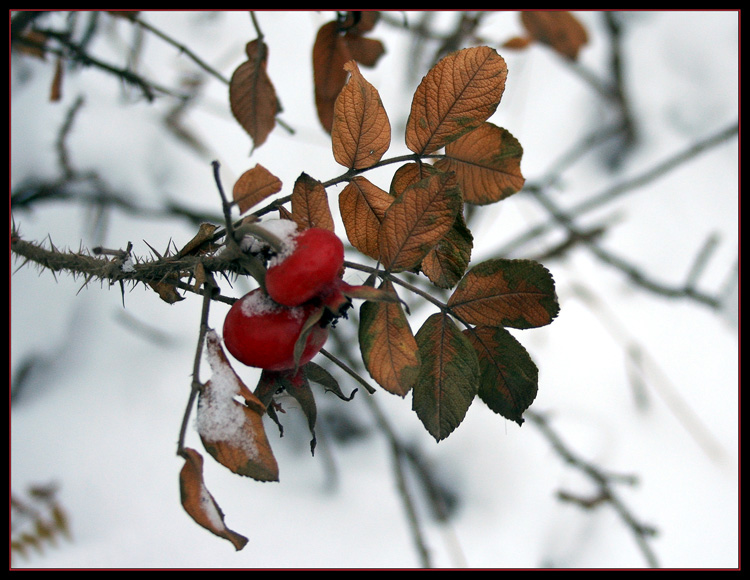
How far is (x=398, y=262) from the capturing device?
17.9 inches

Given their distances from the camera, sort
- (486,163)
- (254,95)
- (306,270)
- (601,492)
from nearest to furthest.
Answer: (306,270) → (486,163) → (254,95) → (601,492)

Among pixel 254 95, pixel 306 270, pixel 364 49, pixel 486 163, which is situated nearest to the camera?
pixel 306 270

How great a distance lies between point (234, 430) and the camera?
44 centimetres

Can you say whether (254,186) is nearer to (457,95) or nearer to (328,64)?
(457,95)

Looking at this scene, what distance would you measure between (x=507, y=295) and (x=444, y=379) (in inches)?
3.5

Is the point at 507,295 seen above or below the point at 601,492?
above

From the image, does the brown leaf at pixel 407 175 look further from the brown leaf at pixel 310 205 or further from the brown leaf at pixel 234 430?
the brown leaf at pixel 234 430

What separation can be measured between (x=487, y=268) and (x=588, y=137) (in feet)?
4.83

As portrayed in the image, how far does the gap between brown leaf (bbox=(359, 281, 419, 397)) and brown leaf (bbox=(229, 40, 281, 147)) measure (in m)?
0.37

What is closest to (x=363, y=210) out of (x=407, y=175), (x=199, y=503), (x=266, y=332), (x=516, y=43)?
(x=407, y=175)

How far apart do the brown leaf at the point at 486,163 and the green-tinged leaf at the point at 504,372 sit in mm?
120

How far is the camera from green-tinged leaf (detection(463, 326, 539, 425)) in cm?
49

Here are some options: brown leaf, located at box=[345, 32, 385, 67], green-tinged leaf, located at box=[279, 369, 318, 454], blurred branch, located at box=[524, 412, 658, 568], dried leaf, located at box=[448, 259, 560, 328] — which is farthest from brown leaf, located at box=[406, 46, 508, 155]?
blurred branch, located at box=[524, 412, 658, 568]

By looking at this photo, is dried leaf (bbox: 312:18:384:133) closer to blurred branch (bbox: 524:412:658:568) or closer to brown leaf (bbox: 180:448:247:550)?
brown leaf (bbox: 180:448:247:550)
